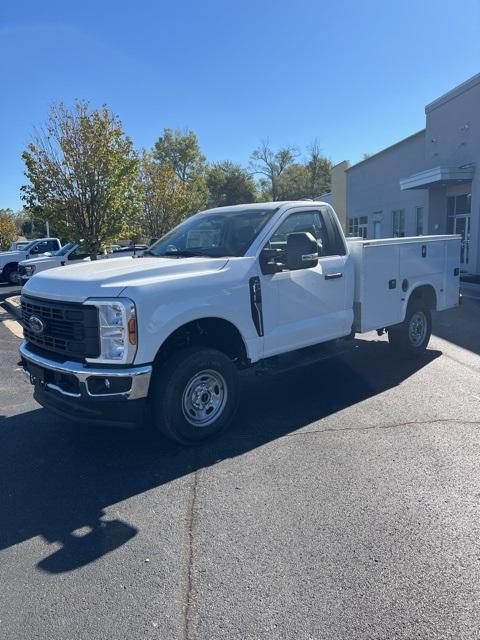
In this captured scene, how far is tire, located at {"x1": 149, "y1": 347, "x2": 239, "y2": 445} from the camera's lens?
4.41 metres

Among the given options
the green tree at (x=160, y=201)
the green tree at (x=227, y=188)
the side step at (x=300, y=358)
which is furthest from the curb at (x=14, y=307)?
the green tree at (x=227, y=188)

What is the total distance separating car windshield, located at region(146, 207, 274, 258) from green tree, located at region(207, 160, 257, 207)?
51.7 metres

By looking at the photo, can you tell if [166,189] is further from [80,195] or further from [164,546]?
[164,546]

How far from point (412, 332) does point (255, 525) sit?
186 inches

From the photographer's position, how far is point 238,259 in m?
4.93

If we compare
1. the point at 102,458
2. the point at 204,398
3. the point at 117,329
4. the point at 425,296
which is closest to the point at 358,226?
the point at 425,296

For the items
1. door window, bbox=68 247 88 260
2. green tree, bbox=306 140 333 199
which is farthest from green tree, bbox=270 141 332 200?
door window, bbox=68 247 88 260

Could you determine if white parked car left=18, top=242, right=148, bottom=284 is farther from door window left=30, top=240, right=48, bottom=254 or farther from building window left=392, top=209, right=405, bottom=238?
building window left=392, top=209, right=405, bottom=238

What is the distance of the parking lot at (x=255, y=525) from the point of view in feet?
8.62

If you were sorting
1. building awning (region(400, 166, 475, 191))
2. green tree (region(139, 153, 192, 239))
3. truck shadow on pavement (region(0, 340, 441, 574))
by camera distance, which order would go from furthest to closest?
1. green tree (region(139, 153, 192, 239))
2. building awning (region(400, 166, 475, 191))
3. truck shadow on pavement (region(0, 340, 441, 574))

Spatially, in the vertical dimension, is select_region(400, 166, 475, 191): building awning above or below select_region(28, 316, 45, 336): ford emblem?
above

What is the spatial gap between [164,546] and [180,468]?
3.53ft

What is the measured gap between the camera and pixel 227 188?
2276 inches

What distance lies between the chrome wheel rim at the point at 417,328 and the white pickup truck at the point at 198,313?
895mm
